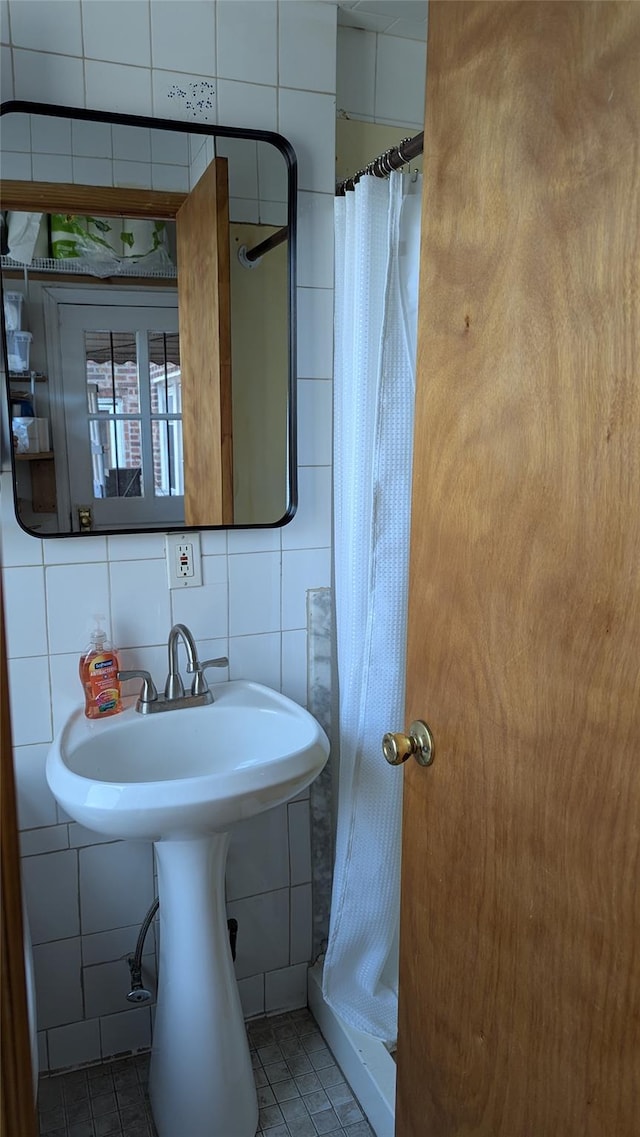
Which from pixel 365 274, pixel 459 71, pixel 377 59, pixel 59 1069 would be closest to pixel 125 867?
pixel 59 1069

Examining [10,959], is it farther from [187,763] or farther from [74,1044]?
[74,1044]

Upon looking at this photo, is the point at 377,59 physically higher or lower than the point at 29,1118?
higher

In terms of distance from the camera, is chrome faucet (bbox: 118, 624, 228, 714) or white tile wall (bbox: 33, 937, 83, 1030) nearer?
chrome faucet (bbox: 118, 624, 228, 714)

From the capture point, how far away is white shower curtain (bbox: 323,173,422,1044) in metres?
1.52

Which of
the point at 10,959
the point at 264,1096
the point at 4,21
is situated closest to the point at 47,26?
the point at 4,21

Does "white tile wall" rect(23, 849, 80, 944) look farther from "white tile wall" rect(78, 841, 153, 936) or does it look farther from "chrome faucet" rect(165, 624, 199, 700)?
"chrome faucet" rect(165, 624, 199, 700)

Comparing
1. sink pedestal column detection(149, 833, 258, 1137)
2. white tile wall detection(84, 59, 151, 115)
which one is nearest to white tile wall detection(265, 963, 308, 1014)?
sink pedestal column detection(149, 833, 258, 1137)

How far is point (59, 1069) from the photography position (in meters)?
1.76

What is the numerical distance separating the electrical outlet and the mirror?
0.03 metres

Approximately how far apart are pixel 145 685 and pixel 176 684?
6cm

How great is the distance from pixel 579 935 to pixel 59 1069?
1493 mm

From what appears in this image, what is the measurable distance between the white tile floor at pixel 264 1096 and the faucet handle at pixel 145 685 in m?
0.88

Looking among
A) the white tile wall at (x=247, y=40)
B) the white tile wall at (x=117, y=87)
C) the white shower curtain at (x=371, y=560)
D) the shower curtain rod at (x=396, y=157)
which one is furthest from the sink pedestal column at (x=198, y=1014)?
the white tile wall at (x=247, y=40)

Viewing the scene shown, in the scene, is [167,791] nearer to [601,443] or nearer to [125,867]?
[125,867]
